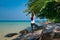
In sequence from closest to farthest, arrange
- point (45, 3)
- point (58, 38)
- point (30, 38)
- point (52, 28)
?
point (58, 38)
point (52, 28)
point (45, 3)
point (30, 38)

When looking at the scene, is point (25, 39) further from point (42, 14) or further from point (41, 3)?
point (41, 3)

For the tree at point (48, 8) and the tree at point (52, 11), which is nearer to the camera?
the tree at point (48, 8)

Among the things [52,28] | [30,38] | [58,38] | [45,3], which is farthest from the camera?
[30,38]

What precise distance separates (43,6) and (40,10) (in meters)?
0.29

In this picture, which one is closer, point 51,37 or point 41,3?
point 51,37

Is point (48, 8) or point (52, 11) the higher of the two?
point (48, 8)

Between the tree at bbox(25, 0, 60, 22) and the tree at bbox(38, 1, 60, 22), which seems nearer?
the tree at bbox(25, 0, 60, 22)

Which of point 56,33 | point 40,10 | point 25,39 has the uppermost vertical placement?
point 40,10

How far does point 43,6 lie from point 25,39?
3022 millimetres

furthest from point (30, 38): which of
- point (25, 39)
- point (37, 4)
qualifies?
point (37, 4)

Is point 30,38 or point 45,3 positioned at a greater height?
point 45,3

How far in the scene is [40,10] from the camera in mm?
10195

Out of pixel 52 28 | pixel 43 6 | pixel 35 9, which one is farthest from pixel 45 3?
pixel 52 28

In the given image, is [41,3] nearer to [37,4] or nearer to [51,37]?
[37,4]
